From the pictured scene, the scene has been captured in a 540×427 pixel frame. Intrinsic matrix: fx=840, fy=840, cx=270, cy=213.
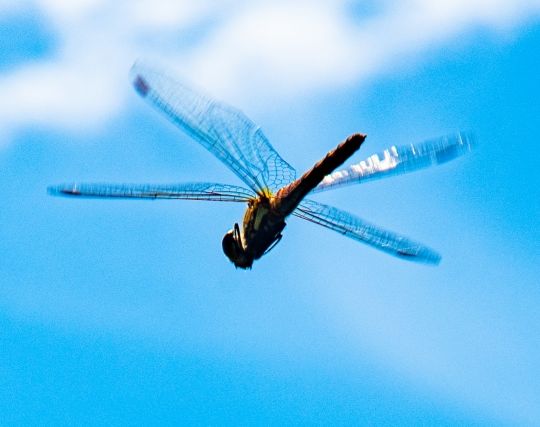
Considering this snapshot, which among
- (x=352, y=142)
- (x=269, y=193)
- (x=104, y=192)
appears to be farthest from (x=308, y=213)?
(x=104, y=192)

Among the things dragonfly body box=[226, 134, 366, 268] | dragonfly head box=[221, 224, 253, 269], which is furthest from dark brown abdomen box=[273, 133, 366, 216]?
dragonfly head box=[221, 224, 253, 269]

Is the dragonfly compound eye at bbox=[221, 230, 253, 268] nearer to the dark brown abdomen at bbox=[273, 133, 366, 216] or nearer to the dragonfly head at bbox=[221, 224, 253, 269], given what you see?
the dragonfly head at bbox=[221, 224, 253, 269]

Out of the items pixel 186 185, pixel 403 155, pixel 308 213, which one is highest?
pixel 403 155

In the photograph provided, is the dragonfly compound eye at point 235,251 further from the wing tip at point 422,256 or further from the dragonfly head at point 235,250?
the wing tip at point 422,256

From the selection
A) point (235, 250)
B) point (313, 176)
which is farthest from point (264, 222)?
point (313, 176)

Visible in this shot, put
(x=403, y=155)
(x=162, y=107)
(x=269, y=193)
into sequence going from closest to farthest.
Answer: (x=162, y=107), (x=403, y=155), (x=269, y=193)

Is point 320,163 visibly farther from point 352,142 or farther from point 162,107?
point 162,107

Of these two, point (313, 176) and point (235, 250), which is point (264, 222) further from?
point (313, 176)
